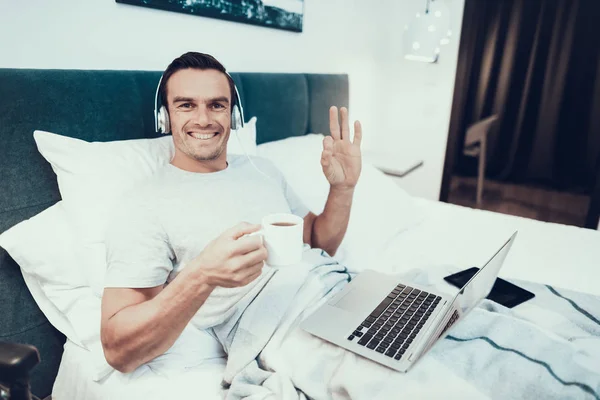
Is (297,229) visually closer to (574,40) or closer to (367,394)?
(367,394)

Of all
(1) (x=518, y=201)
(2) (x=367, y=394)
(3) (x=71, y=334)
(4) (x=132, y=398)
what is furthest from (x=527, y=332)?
(1) (x=518, y=201)

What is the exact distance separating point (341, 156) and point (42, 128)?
2.75 feet

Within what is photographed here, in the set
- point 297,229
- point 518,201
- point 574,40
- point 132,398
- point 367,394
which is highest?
point 574,40

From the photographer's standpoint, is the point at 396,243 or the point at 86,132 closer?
the point at 86,132

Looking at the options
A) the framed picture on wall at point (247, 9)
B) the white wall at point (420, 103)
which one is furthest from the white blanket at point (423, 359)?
the white wall at point (420, 103)

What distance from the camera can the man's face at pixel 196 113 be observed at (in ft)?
3.74

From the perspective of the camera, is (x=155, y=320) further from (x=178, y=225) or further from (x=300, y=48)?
(x=300, y=48)

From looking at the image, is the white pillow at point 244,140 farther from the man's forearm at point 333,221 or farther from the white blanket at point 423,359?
the white blanket at point 423,359

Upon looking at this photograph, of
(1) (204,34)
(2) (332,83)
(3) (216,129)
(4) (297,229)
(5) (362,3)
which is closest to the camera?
(4) (297,229)

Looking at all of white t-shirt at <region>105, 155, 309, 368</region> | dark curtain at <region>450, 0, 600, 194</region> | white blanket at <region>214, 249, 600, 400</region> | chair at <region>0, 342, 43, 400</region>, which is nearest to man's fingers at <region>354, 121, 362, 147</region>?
white t-shirt at <region>105, 155, 309, 368</region>

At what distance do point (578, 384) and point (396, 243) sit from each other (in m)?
0.91

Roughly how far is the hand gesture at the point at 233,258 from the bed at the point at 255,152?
0.30m

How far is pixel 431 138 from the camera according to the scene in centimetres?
316

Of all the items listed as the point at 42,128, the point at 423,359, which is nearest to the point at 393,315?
the point at 423,359
